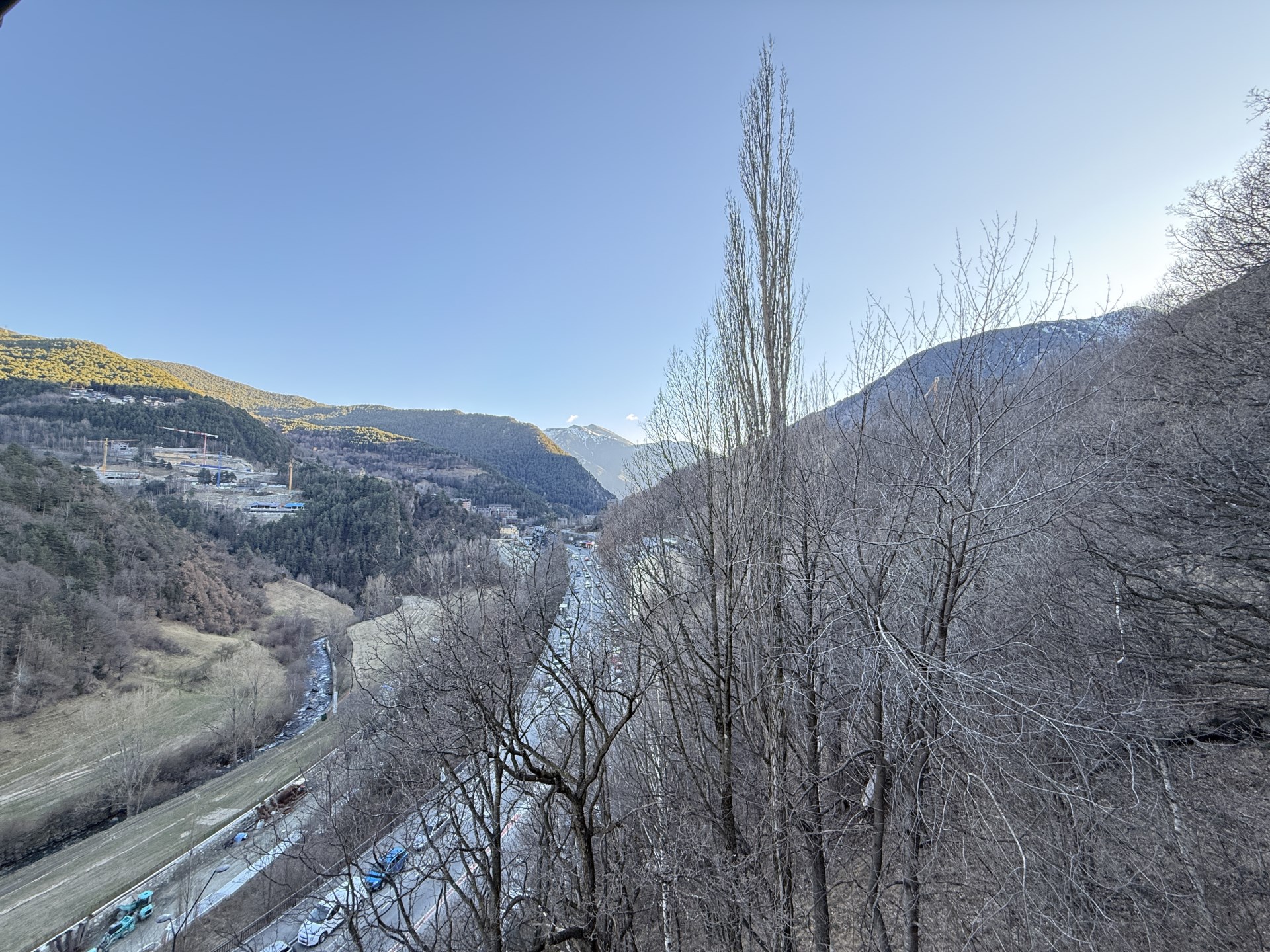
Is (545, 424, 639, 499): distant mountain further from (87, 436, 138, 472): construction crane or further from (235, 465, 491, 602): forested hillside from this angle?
(87, 436, 138, 472): construction crane

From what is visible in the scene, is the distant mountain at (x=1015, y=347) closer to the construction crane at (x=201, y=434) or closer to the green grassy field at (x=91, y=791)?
the green grassy field at (x=91, y=791)

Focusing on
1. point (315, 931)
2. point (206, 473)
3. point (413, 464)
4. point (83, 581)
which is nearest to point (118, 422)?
point (206, 473)

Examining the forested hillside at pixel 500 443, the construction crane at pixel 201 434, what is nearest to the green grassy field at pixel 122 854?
the forested hillside at pixel 500 443

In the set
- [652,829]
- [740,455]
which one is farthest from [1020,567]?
[652,829]

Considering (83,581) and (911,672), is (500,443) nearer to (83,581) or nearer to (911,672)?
(83,581)

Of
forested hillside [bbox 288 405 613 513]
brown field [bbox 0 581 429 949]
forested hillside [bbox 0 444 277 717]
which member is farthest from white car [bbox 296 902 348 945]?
forested hillside [bbox 288 405 613 513]

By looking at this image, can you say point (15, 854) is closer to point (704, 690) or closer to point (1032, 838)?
point (704, 690)
